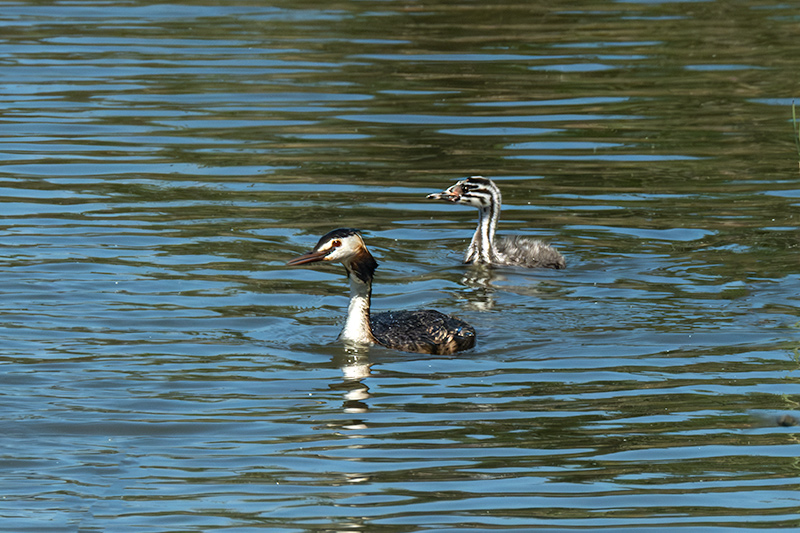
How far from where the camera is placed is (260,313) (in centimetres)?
1090

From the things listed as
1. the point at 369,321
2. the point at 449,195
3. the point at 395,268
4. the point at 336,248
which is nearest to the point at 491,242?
the point at 449,195

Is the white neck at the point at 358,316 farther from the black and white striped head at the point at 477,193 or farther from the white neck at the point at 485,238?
the black and white striped head at the point at 477,193

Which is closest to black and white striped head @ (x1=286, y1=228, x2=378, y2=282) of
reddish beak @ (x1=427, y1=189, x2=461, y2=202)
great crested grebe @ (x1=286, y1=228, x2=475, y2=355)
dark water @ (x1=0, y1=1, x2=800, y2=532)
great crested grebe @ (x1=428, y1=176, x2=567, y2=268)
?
great crested grebe @ (x1=286, y1=228, x2=475, y2=355)

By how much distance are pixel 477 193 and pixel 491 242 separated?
0.48 meters

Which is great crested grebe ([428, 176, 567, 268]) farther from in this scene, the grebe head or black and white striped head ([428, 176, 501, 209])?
the grebe head

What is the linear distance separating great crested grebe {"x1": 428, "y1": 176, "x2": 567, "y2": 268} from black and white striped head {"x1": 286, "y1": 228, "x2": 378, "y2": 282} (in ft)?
8.26

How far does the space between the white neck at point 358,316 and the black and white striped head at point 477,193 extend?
2.84 metres

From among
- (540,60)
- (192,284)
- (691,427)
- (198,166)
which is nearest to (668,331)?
(691,427)

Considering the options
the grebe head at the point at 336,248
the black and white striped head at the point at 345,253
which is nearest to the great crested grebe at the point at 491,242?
the black and white striped head at the point at 345,253

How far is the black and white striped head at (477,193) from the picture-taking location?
13078mm

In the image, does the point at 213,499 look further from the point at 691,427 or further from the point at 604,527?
the point at 691,427

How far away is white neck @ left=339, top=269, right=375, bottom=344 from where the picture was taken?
33.7ft

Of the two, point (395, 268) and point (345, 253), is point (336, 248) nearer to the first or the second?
point (345, 253)

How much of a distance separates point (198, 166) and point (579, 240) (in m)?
4.40
